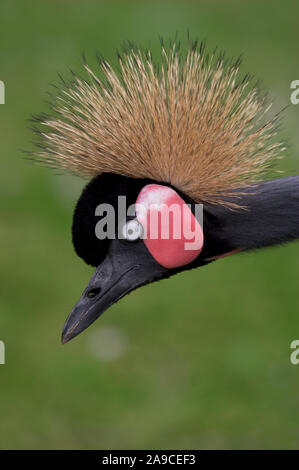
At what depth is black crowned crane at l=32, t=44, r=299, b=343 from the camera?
4.93 ft

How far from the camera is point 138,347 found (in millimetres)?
3094

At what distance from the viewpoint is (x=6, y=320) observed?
317 centimetres

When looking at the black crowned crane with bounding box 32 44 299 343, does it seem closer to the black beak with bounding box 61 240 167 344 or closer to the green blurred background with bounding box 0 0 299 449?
the black beak with bounding box 61 240 167 344

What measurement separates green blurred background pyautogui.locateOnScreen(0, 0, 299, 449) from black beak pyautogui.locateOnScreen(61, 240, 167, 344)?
92cm

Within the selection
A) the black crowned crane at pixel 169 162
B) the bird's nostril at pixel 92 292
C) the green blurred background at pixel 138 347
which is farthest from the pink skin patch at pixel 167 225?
the green blurred background at pixel 138 347

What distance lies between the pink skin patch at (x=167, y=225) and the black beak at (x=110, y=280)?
3 cm

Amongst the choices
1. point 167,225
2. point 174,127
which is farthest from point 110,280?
point 174,127

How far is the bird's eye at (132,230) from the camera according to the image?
1.49 metres

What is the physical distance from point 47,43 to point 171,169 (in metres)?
3.63

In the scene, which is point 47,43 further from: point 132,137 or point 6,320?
point 132,137

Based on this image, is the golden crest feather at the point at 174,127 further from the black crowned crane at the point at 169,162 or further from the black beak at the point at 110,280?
the black beak at the point at 110,280

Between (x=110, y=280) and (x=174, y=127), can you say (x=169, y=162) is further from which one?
(x=110, y=280)

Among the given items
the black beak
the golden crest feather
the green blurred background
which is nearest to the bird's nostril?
the black beak
